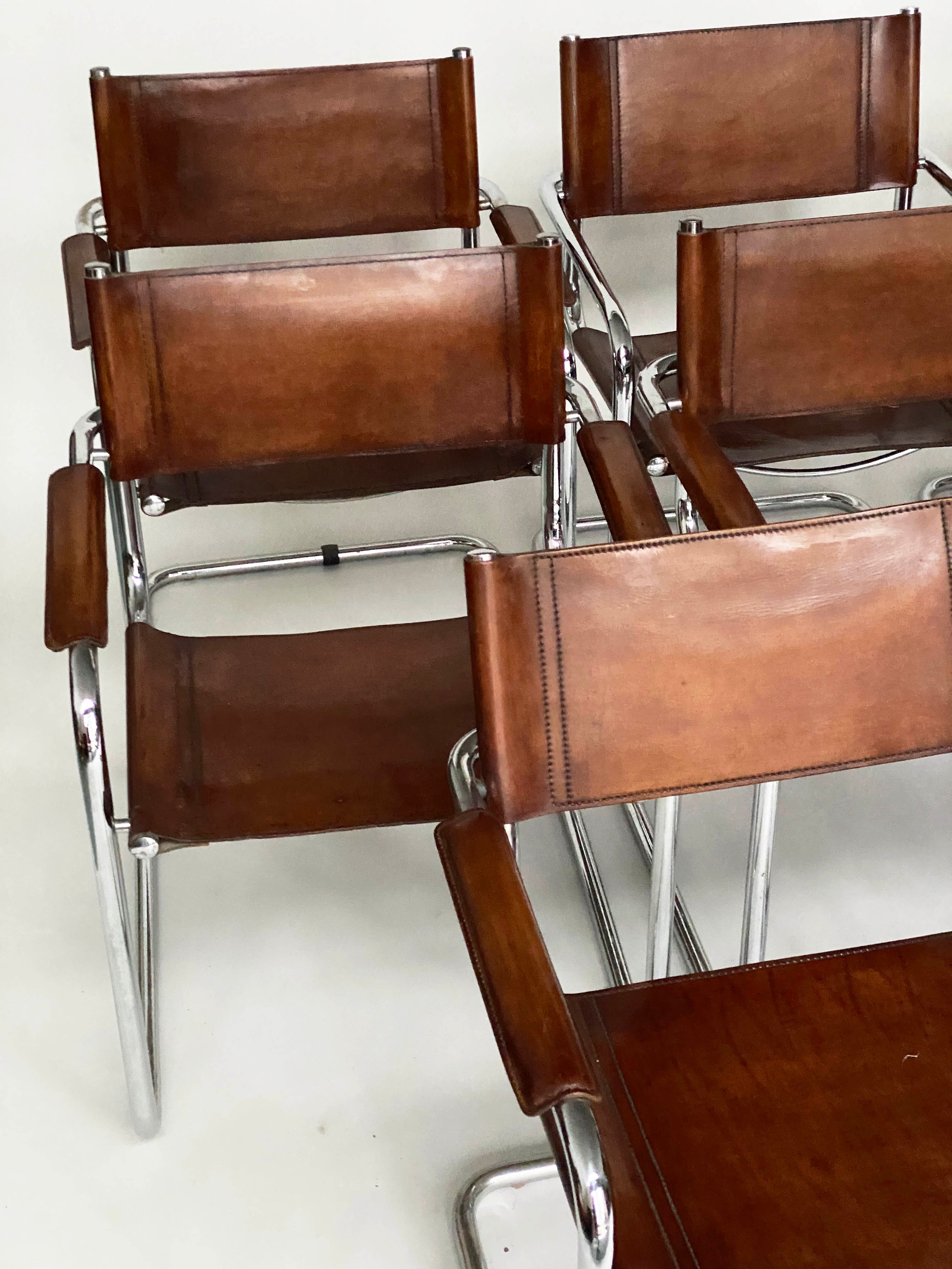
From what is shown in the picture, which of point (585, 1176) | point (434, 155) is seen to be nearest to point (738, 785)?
point (585, 1176)

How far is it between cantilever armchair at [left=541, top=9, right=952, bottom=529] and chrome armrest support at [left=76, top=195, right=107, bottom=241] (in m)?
0.68

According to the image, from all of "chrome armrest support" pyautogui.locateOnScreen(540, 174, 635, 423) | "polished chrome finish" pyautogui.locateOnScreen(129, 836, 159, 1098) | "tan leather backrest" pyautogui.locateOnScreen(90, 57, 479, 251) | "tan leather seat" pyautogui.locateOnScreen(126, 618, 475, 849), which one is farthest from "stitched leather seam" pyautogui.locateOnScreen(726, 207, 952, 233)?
"polished chrome finish" pyautogui.locateOnScreen(129, 836, 159, 1098)

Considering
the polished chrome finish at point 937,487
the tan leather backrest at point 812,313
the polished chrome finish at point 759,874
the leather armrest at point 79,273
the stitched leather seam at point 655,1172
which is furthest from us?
the polished chrome finish at point 937,487

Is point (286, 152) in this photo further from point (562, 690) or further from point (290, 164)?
point (562, 690)

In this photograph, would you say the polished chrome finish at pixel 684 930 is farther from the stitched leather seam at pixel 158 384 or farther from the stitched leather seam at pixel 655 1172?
the stitched leather seam at pixel 158 384

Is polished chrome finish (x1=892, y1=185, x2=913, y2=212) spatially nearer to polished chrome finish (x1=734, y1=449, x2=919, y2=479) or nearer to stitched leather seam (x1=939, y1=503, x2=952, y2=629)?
polished chrome finish (x1=734, y1=449, x2=919, y2=479)

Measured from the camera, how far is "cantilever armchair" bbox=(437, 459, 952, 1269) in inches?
38.9

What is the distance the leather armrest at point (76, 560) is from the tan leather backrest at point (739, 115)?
3.53 ft

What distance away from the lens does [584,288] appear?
2809mm

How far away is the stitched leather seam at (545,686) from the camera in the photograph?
1.06 meters

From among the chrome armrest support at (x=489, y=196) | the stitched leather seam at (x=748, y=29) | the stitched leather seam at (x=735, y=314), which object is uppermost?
the stitched leather seam at (x=748, y=29)

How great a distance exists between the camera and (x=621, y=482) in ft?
4.72

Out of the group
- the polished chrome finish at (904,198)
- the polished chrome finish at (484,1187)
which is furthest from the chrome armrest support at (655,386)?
the polished chrome finish at (484,1187)

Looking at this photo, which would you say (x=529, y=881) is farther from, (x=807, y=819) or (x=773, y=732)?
(x=773, y=732)
